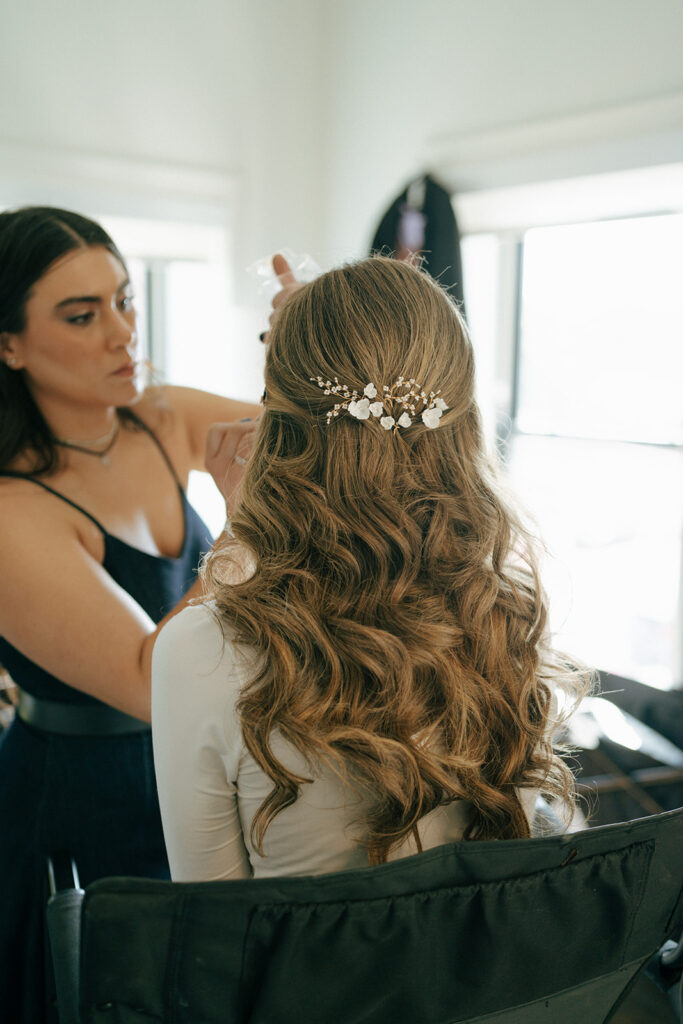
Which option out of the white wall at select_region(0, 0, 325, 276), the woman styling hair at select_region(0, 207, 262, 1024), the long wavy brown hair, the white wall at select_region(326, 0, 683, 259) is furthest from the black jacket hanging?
the long wavy brown hair

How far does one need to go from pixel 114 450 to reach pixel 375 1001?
40.6 inches

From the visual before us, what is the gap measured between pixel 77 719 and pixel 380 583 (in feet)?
2.28

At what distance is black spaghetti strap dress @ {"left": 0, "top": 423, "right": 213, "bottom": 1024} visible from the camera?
1.22 metres

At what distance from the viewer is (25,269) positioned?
4.00 feet

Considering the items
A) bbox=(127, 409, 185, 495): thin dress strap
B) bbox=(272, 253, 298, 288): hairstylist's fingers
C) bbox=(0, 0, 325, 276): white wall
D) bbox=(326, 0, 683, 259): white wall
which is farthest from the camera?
bbox=(0, 0, 325, 276): white wall

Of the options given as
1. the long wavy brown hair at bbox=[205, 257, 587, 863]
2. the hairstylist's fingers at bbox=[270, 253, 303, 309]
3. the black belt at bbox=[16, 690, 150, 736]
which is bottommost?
the black belt at bbox=[16, 690, 150, 736]

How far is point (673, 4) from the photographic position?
1.54m

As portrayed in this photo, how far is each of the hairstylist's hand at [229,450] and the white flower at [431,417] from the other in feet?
1.11

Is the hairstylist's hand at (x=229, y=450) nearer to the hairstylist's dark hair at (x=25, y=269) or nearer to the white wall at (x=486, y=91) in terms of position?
the hairstylist's dark hair at (x=25, y=269)

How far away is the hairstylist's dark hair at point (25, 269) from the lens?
3.99ft

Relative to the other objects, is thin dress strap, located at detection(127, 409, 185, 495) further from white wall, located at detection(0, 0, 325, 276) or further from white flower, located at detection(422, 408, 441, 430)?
white wall, located at detection(0, 0, 325, 276)

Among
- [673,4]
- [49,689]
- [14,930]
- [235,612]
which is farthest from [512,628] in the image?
[673,4]

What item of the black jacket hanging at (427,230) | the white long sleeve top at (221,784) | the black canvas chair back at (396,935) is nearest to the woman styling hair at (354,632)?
the white long sleeve top at (221,784)

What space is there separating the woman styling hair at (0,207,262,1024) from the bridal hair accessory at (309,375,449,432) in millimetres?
358
